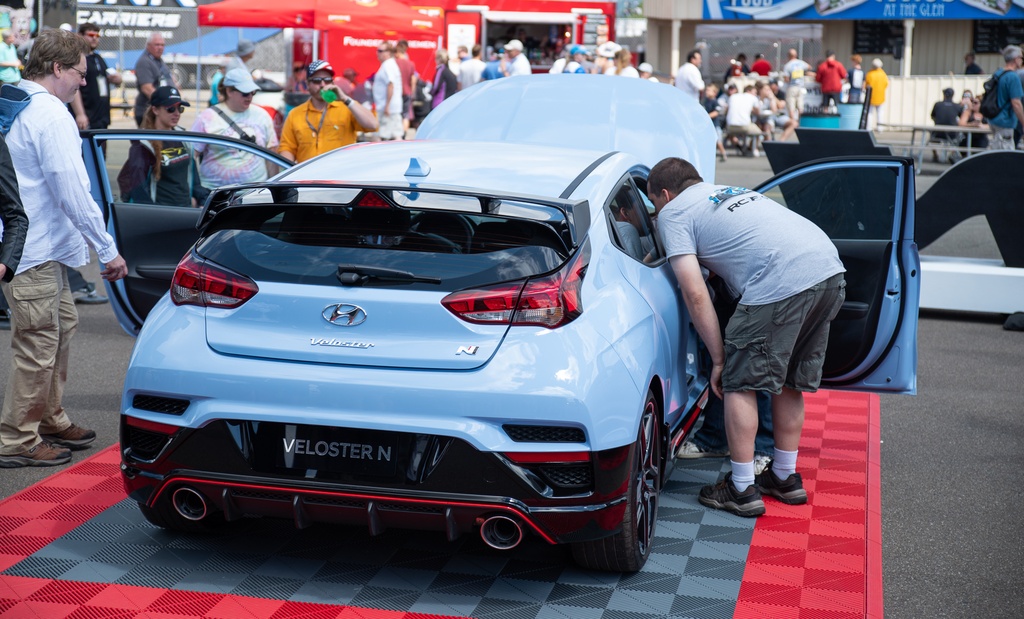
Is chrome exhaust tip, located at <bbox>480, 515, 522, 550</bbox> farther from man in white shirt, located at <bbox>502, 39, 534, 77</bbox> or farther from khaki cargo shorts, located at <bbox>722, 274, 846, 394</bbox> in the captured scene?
man in white shirt, located at <bbox>502, 39, 534, 77</bbox>

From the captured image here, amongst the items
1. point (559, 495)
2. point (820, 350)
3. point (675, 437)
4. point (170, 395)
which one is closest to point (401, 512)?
point (559, 495)

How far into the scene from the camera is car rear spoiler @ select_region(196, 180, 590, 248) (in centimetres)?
379

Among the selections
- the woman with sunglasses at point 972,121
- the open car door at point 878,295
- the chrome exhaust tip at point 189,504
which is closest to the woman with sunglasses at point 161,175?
the chrome exhaust tip at point 189,504

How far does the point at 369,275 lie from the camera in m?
3.78

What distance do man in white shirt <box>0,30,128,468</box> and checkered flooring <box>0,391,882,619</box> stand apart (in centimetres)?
45

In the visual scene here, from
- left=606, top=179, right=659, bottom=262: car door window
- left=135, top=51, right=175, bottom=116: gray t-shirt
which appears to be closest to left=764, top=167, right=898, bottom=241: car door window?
left=606, top=179, right=659, bottom=262: car door window

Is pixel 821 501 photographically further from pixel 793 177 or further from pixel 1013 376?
pixel 1013 376

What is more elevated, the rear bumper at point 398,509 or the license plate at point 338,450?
the license plate at point 338,450

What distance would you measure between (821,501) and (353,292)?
2.54 metres

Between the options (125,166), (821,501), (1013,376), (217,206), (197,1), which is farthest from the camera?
(197,1)

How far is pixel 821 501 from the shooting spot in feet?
17.0

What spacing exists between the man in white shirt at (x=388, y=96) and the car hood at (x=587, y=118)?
37.4ft

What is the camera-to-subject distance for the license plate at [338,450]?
12.0 ft

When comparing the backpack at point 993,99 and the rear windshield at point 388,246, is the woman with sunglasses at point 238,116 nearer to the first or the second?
the rear windshield at point 388,246
